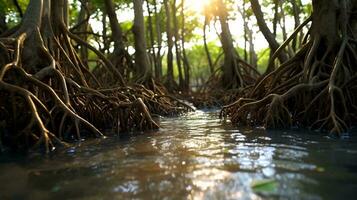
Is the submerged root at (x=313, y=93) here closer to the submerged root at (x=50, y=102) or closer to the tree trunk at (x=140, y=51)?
the submerged root at (x=50, y=102)

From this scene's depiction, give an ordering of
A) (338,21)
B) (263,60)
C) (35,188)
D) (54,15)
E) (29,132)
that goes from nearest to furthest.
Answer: (35,188)
(29,132)
(338,21)
(54,15)
(263,60)

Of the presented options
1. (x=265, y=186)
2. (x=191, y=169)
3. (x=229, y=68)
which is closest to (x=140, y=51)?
(x=229, y=68)

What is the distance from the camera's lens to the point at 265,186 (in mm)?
2750

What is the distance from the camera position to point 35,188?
2.95m

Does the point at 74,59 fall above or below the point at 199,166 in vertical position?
above

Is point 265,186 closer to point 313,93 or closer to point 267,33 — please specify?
point 313,93

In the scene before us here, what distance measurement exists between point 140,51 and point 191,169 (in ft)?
22.7

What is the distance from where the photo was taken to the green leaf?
2664mm

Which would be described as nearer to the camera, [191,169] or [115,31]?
[191,169]

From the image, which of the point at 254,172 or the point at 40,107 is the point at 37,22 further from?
the point at 254,172

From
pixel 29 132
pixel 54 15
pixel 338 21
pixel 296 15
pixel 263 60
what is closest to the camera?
pixel 29 132

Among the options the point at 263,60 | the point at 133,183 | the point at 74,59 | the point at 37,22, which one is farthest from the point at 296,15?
the point at 263,60

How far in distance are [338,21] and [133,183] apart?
4.09 metres

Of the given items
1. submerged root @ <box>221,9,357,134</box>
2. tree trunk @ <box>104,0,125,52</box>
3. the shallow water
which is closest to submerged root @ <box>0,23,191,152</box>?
the shallow water
